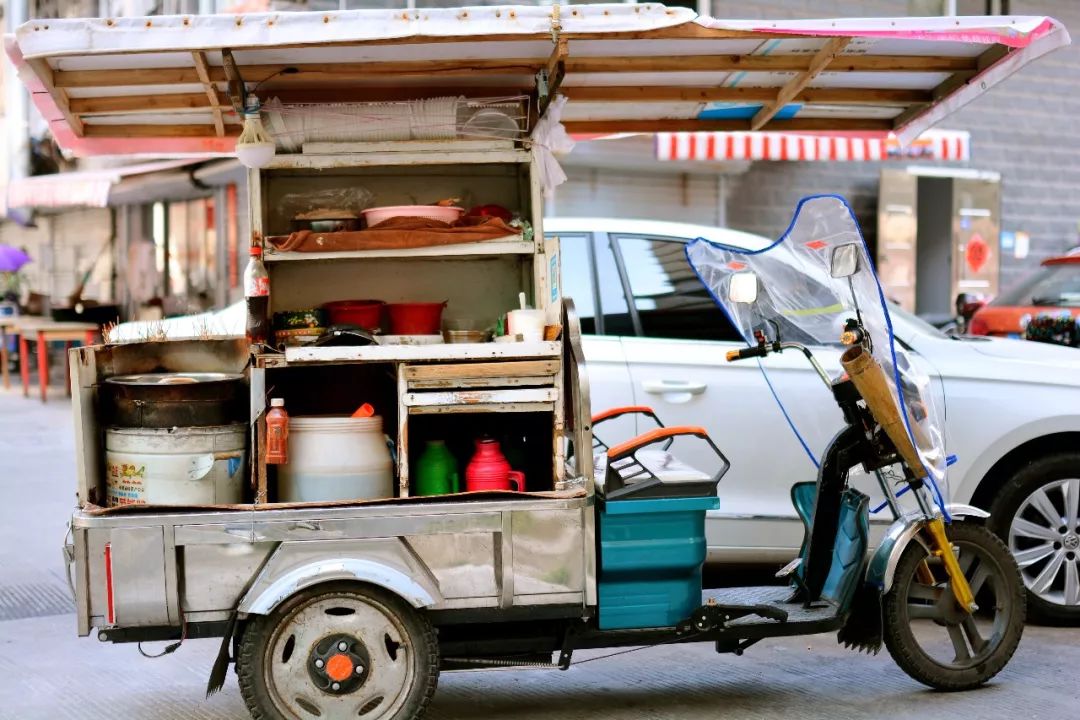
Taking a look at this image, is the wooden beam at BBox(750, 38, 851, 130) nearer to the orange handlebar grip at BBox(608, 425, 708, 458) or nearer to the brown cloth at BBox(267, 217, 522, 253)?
the brown cloth at BBox(267, 217, 522, 253)

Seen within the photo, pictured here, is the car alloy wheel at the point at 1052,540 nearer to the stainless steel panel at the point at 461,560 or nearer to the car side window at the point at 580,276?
the car side window at the point at 580,276

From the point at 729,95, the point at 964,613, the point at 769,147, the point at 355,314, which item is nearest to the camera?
the point at 964,613

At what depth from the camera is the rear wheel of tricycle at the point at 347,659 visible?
3.60 meters

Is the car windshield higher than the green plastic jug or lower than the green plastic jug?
higher

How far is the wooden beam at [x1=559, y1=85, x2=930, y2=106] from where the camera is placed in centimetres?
480

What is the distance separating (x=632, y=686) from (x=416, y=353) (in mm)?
Answer: 1546

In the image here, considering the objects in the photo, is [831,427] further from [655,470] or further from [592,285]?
[655,470]

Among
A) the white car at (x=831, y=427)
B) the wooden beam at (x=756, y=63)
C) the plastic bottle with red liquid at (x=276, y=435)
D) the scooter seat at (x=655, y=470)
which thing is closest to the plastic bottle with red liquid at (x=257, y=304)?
the plastic bottle with red liquid at (x=276, y=435)

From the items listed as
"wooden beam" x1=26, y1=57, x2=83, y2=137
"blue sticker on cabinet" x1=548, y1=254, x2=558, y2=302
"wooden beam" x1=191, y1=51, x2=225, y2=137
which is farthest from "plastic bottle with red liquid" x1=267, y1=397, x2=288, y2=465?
"wooden beam" x1=26, y1=57, x2=83, y2=137

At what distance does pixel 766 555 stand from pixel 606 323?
125 centimetres

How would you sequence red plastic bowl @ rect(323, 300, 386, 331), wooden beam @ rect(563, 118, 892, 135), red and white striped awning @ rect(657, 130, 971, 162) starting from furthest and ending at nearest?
red and white striped awning @ rect(657, 130, 971, 162)
wooden beam @ rect(563, 118, 892, 135)
red plastic bowl @ rect(323, 300, 386, 331)

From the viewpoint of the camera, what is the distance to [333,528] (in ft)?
11.7

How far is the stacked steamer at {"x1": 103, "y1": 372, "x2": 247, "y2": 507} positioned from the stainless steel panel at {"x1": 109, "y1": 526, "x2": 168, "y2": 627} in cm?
13

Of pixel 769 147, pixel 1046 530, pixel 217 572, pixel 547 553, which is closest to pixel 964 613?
pixel 1046 530
